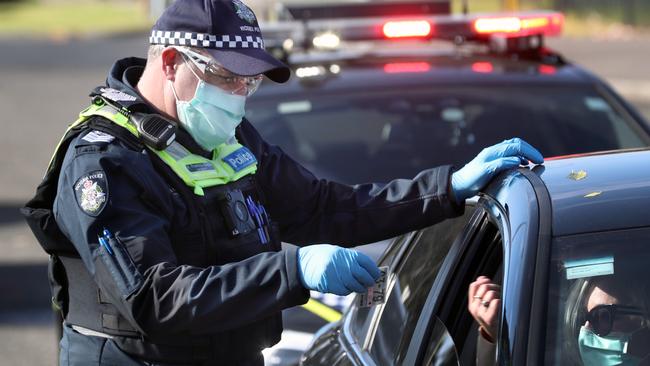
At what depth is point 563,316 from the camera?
2695 millimetres

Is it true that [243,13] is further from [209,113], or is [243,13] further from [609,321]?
[609,321]

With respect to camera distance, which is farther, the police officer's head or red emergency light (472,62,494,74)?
red emergency light (472,62,494,74)

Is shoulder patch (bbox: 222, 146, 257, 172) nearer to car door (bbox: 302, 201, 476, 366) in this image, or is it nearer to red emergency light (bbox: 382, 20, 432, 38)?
car door (bbox: 302, 201, 476, 366)

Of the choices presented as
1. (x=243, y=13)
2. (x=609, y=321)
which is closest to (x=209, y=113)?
(x=243, y=13)

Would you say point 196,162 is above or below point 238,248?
above

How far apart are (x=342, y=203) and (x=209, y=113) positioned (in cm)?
58

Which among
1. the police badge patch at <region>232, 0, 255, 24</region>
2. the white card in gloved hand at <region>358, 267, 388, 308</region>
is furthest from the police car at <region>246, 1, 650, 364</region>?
the white card in gloved hand at <region>358, 267, 388, 308</region>

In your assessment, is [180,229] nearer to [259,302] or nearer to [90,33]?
[259,302]

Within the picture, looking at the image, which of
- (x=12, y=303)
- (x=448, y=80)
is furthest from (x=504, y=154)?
(x=12, y=303)

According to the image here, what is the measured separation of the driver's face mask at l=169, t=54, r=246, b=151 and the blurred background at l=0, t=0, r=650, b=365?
351 centimetres

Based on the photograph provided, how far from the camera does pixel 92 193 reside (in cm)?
291

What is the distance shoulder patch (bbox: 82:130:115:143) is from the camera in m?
3.03

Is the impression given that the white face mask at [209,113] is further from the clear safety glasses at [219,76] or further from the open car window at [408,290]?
the open car window at [408,290]

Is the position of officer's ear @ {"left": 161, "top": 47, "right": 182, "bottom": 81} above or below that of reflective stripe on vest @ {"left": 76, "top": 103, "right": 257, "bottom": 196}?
above
